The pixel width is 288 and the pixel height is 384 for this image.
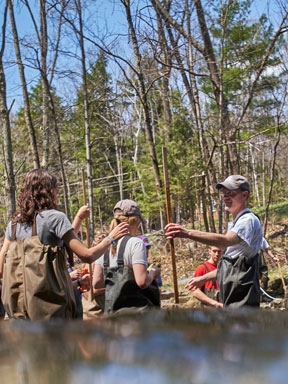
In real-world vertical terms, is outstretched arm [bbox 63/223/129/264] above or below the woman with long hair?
below

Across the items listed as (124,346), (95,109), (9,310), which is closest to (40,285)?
(9,310)

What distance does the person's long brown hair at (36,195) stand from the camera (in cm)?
307

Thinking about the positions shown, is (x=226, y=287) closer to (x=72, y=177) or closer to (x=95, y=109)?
(x=95, y=109)

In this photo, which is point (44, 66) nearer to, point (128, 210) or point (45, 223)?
point (128, 210)

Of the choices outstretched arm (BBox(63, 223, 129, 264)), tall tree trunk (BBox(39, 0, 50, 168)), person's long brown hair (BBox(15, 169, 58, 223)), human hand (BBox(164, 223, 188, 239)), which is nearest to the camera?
outstretched arm (BBox(63, 223, 129, 264))

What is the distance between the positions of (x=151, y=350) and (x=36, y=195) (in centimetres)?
232

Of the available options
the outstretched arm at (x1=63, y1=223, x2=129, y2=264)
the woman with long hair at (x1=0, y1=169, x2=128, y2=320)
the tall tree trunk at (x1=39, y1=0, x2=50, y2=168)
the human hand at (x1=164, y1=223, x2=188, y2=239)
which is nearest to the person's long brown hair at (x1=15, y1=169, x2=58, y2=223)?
the woman with long hair at (x1=0, y1=169, x2=128, y2=320)

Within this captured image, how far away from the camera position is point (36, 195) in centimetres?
312

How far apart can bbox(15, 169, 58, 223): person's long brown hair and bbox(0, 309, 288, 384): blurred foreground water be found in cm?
191

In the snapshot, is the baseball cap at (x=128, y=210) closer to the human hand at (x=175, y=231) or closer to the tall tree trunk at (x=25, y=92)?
the human hand at (x=175, y=231)

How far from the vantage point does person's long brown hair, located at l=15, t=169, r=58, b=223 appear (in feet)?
10.1

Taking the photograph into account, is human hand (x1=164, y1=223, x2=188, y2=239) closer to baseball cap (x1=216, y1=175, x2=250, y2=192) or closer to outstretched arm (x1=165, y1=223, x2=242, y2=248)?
outstretched arm (x1=165, y1=223, x2=242, y2=248)

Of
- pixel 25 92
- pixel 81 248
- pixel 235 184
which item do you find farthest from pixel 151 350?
pixel 25 92

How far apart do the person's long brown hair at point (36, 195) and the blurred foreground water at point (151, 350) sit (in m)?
1.91
